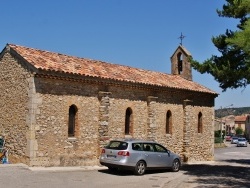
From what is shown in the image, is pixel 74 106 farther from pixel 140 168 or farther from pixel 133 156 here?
pixel 140 168

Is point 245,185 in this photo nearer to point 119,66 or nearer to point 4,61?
point 119,66

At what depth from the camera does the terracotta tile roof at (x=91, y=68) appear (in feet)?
56.2

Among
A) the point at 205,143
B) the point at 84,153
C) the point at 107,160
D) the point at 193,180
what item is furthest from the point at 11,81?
the point at 205,143

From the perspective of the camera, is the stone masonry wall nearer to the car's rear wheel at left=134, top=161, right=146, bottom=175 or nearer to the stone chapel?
the stone chapel

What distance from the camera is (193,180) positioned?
593 inches

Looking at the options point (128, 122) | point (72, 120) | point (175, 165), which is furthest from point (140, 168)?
point (128, 122)

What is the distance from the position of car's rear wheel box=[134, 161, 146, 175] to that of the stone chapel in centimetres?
317

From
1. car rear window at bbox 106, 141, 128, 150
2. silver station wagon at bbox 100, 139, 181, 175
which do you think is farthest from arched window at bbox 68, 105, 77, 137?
car rear window at bbox 106, 141, 128, 150

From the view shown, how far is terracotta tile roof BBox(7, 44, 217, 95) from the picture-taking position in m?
17.1

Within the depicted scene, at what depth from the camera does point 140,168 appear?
52.7ft

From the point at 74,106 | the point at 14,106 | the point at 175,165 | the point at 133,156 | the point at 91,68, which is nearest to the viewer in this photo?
the point at 133,156

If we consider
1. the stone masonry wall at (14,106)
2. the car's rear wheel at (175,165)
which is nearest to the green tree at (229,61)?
the car's rear wheel at (175,165)

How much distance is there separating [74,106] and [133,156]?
13.6 ft

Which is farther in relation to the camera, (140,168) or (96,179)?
(140,168)
